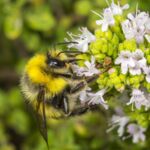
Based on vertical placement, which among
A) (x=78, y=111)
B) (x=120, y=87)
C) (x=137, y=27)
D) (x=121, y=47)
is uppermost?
Result: (x=137, y=27)

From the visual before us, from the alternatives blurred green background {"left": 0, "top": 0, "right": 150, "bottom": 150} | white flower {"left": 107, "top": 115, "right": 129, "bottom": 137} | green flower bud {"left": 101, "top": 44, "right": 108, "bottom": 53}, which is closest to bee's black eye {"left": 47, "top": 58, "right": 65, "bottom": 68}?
green flower bud {"left": 101, "top": 44, "right": 108, "bottom": 53}

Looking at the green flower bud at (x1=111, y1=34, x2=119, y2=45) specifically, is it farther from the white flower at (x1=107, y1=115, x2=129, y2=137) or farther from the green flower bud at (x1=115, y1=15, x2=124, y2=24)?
the white flower at (x1=107, y1=115, x2=129, y2=137)

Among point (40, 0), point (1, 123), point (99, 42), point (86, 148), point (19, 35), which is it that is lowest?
point (86, 148)

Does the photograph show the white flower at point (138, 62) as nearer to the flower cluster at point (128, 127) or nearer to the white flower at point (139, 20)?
the white flower at point (139, 20)

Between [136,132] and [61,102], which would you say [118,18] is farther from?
[136,132]

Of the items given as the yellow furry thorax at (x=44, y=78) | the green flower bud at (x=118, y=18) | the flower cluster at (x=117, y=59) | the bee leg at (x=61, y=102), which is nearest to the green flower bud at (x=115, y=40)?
the flower cluster at (x=117, y=59)

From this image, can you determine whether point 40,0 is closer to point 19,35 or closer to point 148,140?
point 19,35

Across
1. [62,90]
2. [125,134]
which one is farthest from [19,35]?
[62,90]

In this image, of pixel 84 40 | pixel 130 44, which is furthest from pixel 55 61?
pixel 130 44
